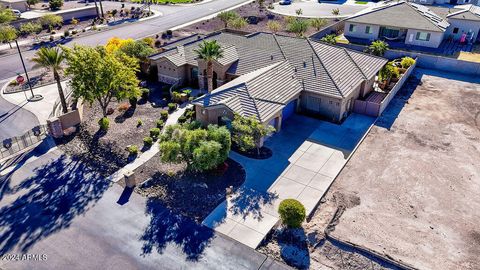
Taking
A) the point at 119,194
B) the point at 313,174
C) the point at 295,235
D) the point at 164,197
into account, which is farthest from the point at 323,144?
the point at 119,194

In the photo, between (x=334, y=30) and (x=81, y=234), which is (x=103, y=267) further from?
(x=334, y=30)

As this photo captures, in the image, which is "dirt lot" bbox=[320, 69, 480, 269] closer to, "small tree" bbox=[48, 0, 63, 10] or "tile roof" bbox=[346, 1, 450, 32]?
"tile roof" bbox=[346, 1, 450, 32]

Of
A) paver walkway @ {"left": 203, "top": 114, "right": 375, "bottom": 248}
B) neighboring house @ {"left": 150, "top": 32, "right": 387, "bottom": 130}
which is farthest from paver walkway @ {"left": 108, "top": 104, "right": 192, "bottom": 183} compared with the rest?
paver walkway @ {"left": 203, "top": 114, "right": 375, "bottom": 248}

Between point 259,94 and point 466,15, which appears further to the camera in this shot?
point 466,15

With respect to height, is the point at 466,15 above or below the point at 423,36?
above

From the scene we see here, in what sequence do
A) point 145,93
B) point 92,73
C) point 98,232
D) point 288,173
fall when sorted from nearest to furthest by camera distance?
point 98,232, point 288,173, point 92,73, point 145,93

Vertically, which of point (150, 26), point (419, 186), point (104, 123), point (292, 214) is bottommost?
point (419, 186)

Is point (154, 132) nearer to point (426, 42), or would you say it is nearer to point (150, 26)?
point (150, 26)

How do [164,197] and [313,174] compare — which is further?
[313,174]

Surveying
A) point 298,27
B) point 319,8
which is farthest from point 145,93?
point 319,8
